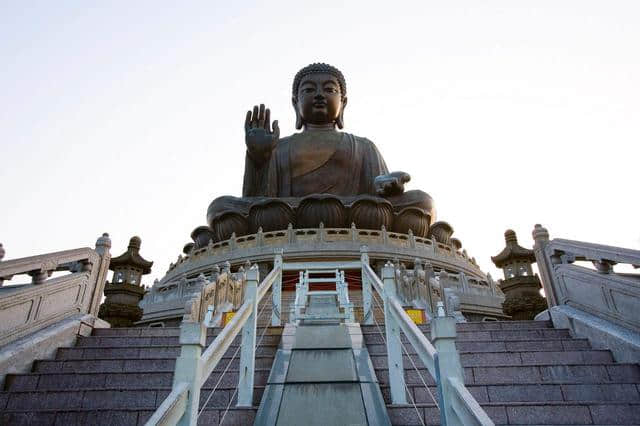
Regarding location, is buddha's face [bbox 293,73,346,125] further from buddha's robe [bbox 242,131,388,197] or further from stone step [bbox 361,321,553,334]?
stone step [bbox 361,321,553,334]

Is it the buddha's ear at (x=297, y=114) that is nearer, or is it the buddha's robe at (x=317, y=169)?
the buddha's robe at (x=317, y=169)

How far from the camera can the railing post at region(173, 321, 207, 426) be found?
190 cm

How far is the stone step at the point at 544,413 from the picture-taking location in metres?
3.08

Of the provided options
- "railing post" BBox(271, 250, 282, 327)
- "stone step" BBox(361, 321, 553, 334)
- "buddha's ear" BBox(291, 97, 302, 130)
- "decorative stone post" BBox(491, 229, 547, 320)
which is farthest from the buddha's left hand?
"stone step" BBox(361, 321, 553, 334)

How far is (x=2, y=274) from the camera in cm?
459

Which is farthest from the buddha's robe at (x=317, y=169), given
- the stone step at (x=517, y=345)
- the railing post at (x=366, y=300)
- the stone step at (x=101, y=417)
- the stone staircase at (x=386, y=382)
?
the stone step at (x=101, y=417)

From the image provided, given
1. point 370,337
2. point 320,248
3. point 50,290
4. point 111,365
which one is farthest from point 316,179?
point 111,365

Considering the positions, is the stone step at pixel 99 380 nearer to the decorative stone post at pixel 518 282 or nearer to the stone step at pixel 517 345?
the stone step at pixel 517 345

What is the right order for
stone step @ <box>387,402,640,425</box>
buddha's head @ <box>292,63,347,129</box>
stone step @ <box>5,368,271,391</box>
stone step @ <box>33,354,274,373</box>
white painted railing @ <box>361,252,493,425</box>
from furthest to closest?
buddha's head @ <box>292,63,347,129</box> < stone step @ <box>33,354,274,373</box> < stone step @ <box>5,368,271,391</box> < stone step @ <box>387,402,640,425</box> < white painted railing @ <box>361,252,493,425</box>

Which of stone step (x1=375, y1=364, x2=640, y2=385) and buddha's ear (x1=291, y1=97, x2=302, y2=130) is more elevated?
A: buddha's ear (x1=291, y1=97, x2=302, y2=130)

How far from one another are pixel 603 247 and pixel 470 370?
7.57 feet

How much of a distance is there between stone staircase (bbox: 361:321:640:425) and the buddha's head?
17109 millimetres

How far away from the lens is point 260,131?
17.2 m

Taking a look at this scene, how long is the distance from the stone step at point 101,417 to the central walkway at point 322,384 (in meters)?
0.19
